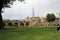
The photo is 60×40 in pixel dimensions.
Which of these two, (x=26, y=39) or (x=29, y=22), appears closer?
(x=26, y=39)

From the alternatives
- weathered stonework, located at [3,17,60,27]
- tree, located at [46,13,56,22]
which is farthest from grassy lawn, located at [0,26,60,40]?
tree, located at [46,13,56,22]

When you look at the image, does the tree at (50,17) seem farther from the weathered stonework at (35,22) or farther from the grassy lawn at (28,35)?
the grassy lawn at (28,35)

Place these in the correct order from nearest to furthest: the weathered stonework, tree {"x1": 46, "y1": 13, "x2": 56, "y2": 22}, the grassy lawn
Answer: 1. the grassy lawn
2. the weathered stonework
3. tree {"x1": 46, "y1": 13, "x2": 56, "y2": 22}

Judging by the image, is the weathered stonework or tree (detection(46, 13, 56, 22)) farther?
tree (detection(46, 13, 56, 22))

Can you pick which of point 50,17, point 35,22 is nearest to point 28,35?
point 50,17

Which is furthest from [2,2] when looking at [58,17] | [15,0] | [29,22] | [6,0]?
[58,17]

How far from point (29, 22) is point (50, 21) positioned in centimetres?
1530

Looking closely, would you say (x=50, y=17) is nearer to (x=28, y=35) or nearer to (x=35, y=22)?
(x=35, y=22)

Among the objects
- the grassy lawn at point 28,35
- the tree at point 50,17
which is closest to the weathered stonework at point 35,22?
the tree at point 50,17

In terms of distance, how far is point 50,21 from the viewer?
156125 mm

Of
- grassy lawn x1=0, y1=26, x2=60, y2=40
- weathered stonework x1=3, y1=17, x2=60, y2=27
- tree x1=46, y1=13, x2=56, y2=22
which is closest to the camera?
grassy lawn x1=0, y1=26, x2=60, y2=40

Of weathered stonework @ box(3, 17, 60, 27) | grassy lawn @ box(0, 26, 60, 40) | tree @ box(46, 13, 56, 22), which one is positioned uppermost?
grassy lawn @ box(0, 26, 60, 40)

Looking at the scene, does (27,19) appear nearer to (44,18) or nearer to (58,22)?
(44,18)

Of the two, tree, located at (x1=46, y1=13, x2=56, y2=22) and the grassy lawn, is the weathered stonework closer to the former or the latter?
tree, located at (x1=46, y1=13, x2=56, y2=22)
